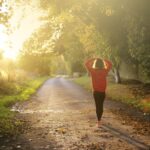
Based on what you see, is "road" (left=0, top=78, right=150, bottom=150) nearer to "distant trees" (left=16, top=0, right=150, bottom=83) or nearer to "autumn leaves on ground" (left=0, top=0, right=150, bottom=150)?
"autumn leaves on ground" (left=0, top=0, right=150, bottom=150)

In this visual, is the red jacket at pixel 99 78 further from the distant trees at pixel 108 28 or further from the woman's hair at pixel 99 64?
the distant trees at pixel 108 28

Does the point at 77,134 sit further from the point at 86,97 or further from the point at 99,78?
the point at 86,97

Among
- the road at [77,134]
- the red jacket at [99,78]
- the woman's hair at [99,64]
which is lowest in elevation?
the road at [77,134]

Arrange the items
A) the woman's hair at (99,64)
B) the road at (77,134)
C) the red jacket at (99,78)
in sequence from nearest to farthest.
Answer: the road at (77,134)
the woman's hair at (99,64)
the red jacket at (99,78)

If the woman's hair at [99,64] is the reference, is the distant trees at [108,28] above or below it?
above

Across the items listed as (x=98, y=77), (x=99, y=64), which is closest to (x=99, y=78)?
(x=98, y=77)

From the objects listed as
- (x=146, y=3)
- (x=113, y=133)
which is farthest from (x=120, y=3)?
(x=113, y=133)

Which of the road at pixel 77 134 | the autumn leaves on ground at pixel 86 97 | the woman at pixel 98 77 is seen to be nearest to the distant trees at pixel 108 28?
the autumn leaves on ground at pixel 86 97

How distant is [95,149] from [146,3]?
17325mm

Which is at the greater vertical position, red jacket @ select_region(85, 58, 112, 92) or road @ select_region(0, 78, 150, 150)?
red jacket @ select_region(85, 58, 112, 92)

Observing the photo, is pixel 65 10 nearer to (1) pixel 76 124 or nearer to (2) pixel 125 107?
(2) pixel 125 107

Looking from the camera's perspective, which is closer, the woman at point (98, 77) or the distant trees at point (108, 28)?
the woman at point (98, 77)

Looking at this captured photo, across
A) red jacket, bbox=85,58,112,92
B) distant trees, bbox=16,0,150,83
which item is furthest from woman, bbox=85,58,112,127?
distant trees, bbox=16,0,150,83

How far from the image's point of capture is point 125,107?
59.9ft
